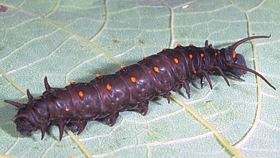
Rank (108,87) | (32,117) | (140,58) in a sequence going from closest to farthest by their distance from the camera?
(32,117) → (108,87) → (140,58)

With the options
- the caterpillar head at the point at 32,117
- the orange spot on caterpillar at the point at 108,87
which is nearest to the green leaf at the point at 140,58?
the caterpillar head at the point at 32,117

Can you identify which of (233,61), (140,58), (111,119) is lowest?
(111,119)

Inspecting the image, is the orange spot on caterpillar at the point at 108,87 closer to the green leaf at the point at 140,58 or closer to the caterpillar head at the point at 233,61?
the green leaf at the point at 140,58

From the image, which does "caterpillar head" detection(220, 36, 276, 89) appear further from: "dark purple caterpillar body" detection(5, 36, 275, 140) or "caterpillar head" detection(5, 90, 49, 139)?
"caterpillar head" detection(5, 90, 49, 139)

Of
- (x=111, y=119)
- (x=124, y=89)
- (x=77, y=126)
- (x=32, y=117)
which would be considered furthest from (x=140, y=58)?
(x=32, y=117)

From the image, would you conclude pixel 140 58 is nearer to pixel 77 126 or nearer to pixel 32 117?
pixel 77 126

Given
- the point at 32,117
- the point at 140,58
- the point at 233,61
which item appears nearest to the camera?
the point at 32,117

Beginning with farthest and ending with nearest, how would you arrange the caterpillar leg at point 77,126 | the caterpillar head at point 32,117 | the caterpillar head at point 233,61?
1. the caterpillar head at point 233,61
2. the caterpillar leg at point 77,126
3. the caterpillar head at point 32,117
